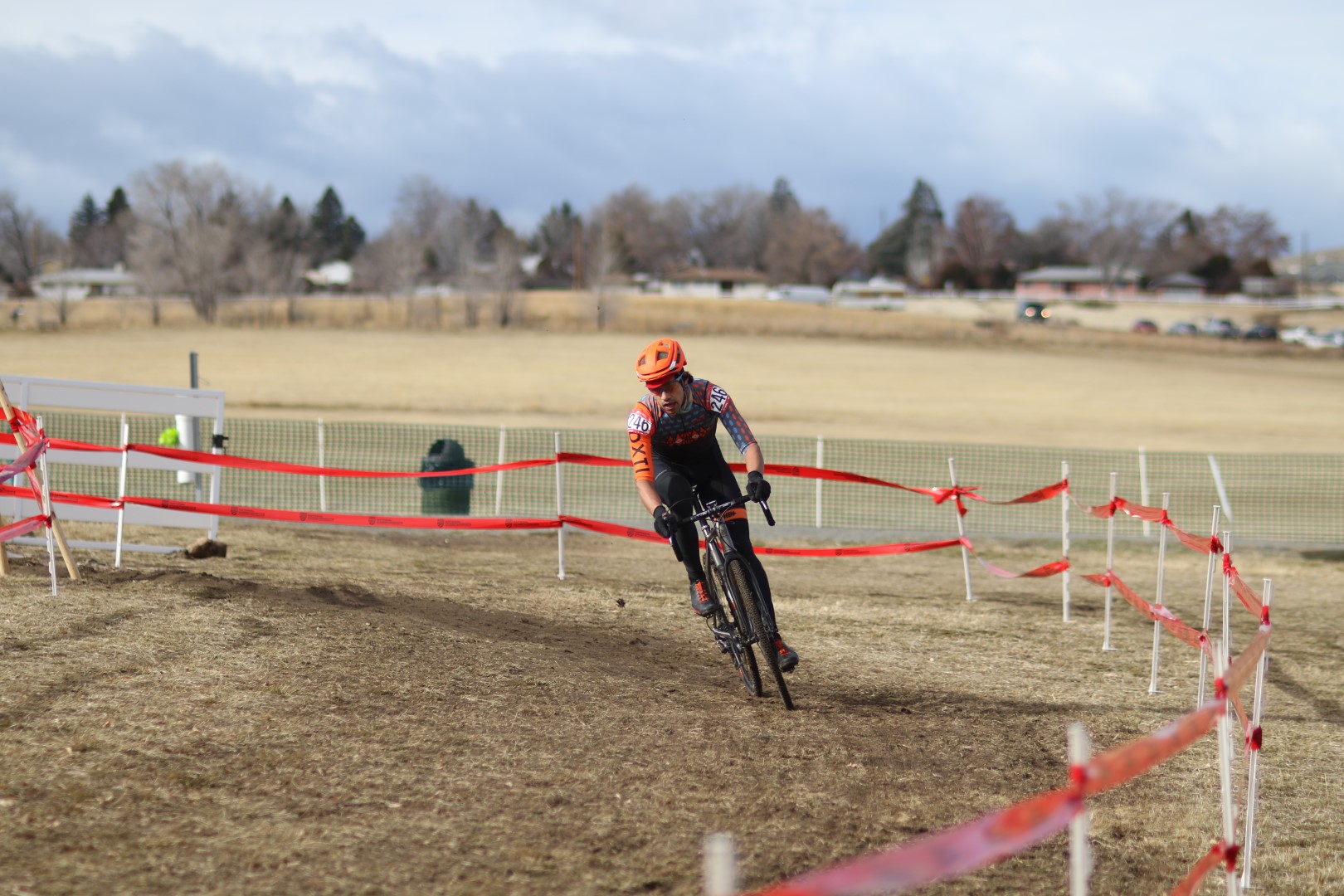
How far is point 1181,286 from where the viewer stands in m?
122

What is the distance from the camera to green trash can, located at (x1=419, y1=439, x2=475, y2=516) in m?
17.2

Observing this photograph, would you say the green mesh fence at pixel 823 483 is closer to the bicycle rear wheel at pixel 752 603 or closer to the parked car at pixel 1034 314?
the bicycle rear wheel at pixel 752 603

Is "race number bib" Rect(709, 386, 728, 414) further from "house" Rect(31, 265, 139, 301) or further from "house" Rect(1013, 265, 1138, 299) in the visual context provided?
"house" Rect(1013, 265, 1138, 299)

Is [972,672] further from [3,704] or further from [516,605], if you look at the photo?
[3,704]

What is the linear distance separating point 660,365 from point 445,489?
11.0 m

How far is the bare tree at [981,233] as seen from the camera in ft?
474

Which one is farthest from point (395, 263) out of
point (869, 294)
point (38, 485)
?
point (38, 485)

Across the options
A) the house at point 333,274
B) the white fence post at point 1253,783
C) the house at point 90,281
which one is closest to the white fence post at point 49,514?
the white fence post at point 1253,783

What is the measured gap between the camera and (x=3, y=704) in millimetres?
5789

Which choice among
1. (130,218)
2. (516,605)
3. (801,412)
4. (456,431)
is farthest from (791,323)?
(130,218)

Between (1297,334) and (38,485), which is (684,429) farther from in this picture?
(1297,334)

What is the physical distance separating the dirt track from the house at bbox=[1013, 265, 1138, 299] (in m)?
115

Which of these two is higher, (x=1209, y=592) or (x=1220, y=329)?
(x=1220, y=329)

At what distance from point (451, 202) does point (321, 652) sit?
120m
